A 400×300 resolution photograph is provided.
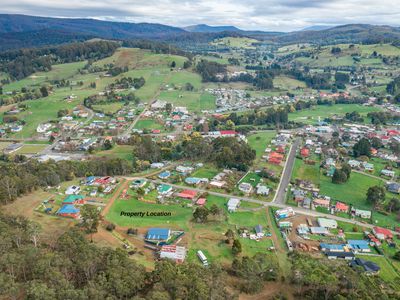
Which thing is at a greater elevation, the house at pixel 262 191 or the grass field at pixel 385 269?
the grass field at pixel 385 269

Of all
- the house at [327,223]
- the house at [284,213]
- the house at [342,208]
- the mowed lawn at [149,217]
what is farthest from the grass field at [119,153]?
the house at [342,208]

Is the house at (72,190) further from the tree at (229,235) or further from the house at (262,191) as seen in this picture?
the house at (262,191)

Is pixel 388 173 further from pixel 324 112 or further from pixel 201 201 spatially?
pixel 324 112

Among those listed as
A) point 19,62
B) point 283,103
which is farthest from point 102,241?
point 19,62

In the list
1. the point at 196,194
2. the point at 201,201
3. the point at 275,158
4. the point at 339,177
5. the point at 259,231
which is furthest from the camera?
the point at 275,158

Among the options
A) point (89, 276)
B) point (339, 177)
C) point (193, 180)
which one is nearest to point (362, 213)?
point (339, 177)

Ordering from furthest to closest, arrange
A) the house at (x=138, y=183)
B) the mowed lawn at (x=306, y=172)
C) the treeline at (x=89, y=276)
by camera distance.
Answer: the mowed lawn at (x=306, y=172)
the house at (x=138, y=183)
the treeline at (x=89, y=276)

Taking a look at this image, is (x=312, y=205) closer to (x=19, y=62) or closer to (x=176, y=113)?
(x=176, y=113)

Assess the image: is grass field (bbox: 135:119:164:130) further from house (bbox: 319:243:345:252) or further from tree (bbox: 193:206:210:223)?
house (bbox: 319:243:345:252)
